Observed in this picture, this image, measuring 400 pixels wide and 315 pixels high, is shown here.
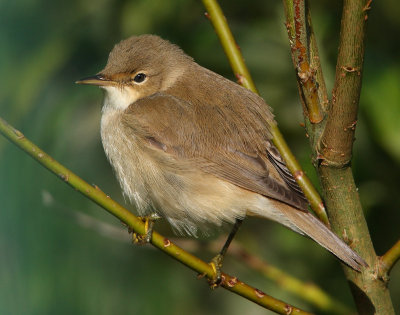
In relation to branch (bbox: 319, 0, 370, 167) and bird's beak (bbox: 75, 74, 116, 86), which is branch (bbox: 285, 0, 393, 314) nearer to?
branch (bbox: 319, 0, 370, 167)

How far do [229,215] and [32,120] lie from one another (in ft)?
3.83

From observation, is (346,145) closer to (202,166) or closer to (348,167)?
(348,167)

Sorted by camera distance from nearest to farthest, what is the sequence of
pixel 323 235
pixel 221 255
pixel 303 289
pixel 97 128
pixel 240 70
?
pixel 323 235, pixel 240 70, pixel 303 289, pixel 221 255, pixel 97 128

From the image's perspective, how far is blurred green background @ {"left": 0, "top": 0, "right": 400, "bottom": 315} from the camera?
2.89m

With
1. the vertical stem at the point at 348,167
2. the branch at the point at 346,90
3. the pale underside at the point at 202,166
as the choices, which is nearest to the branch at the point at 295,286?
the pale underside at the point at 202,166

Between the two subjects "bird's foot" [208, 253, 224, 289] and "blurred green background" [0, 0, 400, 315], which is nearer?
"bird's foot" [208, 253, 224, 289]

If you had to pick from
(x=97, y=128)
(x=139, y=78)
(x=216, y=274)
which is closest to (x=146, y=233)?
(x=216, y=274)

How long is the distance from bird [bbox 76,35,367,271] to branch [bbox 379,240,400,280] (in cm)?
46

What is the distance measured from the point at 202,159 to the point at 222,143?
0.12 metres

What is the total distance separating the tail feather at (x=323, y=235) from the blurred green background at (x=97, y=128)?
421mm

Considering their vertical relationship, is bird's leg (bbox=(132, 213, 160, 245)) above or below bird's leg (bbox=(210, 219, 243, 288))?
below

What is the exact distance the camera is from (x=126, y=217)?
211cm

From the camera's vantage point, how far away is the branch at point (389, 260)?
2.27 metres

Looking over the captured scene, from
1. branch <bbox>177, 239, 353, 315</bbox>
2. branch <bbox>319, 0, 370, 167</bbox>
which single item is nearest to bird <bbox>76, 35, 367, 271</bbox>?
branch <bbox>177, 239, 353, 315</bbox>
